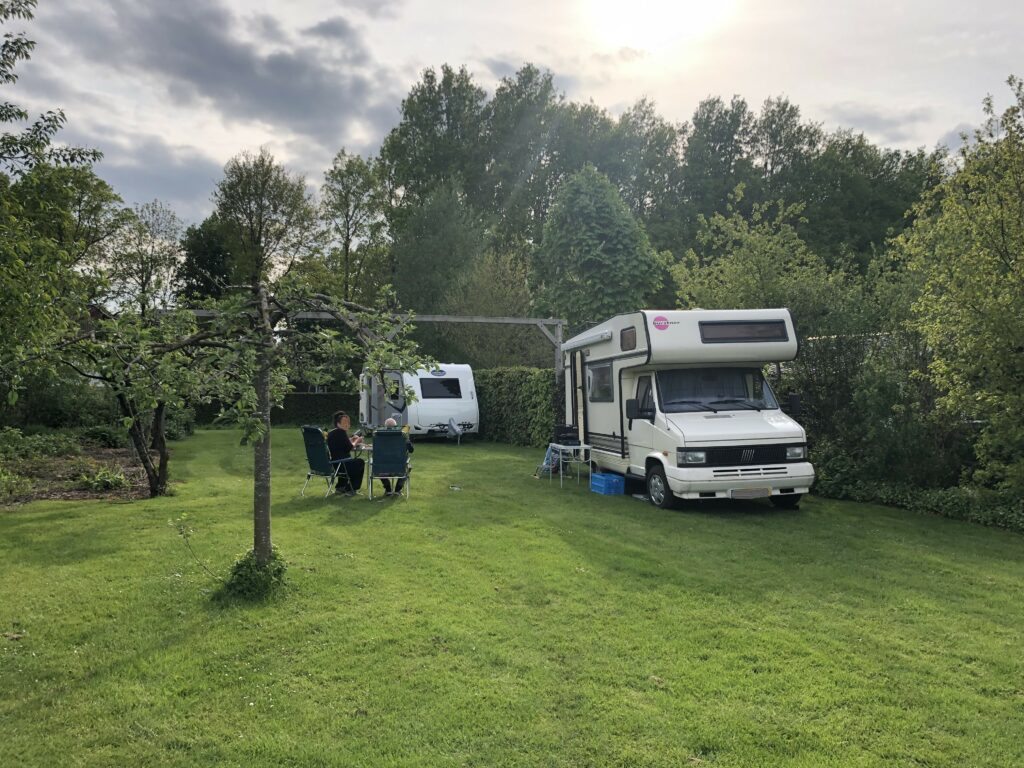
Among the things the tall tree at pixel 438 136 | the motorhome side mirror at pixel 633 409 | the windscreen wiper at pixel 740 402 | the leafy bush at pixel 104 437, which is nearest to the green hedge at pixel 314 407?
the leafy bush at pixel 104 437

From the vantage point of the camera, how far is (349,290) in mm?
35906

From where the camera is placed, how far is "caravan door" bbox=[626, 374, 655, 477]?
31.5 ft

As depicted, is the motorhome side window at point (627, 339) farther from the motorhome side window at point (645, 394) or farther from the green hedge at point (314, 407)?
the green hedge at point (314, 407)

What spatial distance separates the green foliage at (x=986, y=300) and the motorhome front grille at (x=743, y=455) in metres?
2.09

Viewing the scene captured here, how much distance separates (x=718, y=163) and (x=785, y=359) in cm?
3135

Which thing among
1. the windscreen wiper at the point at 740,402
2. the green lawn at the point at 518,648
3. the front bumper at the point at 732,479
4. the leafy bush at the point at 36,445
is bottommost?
the green lawn at the point at 518,648

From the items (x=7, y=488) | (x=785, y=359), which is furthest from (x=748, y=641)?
(x=7, y=488)

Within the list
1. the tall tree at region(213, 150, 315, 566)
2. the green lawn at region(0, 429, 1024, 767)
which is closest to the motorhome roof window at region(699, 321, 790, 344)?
the green lawn at region(0, 429, 1024, 767)

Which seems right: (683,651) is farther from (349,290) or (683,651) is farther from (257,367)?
(349,290)

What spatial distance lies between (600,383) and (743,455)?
327 cm

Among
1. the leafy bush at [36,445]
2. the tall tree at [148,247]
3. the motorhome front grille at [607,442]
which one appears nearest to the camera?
the motorhome front grille at [607,442]

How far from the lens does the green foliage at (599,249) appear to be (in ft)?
75.3

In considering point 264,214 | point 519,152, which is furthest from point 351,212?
point 519,152

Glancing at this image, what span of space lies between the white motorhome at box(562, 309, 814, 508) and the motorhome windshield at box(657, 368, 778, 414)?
0.01 metres
